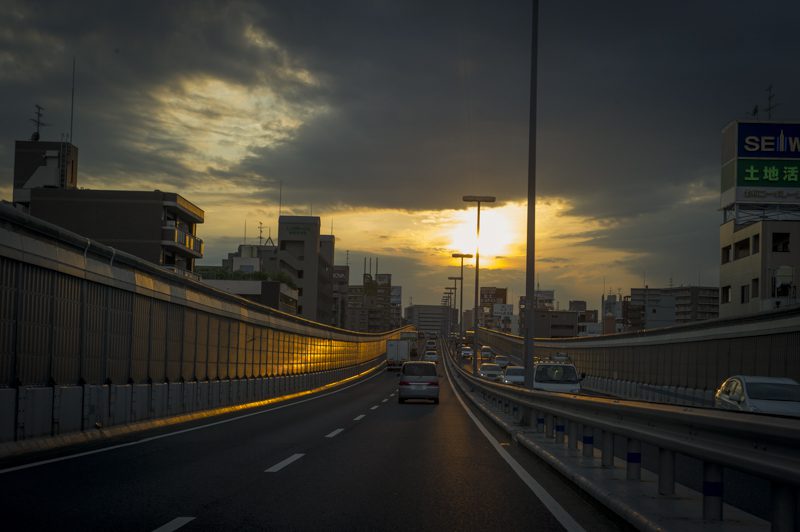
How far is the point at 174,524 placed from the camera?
7.62 m

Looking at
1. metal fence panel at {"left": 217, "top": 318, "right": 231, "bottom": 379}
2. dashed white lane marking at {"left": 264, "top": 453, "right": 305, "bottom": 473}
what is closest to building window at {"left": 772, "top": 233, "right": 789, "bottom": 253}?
metal fence panel at {"left": 217, "top": 318, "right": 231, "bottom": 379}

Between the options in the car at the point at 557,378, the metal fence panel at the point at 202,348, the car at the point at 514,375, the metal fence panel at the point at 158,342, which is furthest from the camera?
the car at the point at 514,375

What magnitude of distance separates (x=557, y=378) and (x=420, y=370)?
646 cm

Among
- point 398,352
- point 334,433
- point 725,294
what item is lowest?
point 398,352

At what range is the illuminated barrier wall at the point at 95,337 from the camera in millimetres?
15289

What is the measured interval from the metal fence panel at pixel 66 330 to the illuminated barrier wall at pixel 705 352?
87.0 ft

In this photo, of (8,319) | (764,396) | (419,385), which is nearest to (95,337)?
(8,319)

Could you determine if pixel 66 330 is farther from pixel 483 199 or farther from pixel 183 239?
pixel 183 239

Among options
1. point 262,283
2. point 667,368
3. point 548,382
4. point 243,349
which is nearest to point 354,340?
point 262,283

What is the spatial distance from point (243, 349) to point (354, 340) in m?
56.5

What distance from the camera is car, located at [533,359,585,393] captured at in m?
30.2

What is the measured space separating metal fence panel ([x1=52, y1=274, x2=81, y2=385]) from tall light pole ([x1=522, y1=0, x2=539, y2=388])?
10889mm

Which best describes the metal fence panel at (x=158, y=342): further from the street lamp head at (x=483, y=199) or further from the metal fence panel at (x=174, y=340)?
the street lamp head at (x=483, y=199)

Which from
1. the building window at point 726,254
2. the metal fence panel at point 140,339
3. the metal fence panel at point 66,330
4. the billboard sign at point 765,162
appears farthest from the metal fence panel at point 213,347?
the building window at point 726,254
